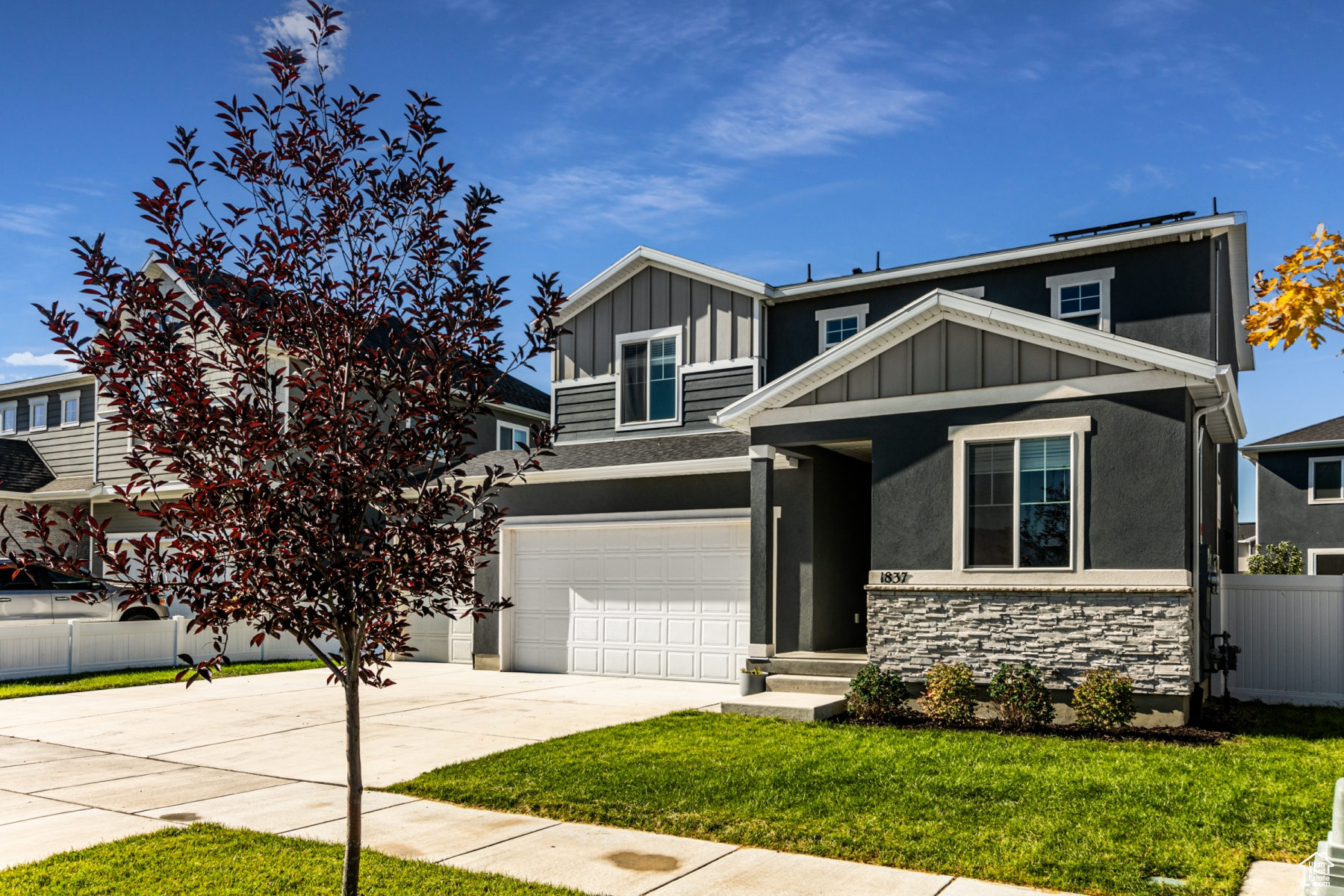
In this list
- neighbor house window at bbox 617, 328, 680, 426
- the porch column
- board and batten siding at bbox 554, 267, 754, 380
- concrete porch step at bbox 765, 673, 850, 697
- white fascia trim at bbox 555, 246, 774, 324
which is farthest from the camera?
neighbor house window at bbox 617, 328, 680, 426

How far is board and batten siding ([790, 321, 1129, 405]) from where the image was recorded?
11.5 meters

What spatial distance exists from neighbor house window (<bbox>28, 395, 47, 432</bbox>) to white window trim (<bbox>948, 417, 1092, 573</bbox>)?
23645mm

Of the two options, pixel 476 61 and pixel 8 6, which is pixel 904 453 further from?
pixel 8 6

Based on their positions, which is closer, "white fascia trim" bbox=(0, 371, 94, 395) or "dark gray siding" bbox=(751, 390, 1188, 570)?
"dark gray siding" bbox=(751, 390, 1188, 570)

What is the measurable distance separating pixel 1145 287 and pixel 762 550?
662cm

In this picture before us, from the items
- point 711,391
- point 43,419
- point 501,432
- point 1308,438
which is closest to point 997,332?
point 711,391

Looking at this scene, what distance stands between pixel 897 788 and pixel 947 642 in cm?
375

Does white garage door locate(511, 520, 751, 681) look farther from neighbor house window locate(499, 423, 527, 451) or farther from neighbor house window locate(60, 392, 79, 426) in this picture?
neighbor house window locate(60, 392, 79, 426)

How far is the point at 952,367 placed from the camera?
12102 mm

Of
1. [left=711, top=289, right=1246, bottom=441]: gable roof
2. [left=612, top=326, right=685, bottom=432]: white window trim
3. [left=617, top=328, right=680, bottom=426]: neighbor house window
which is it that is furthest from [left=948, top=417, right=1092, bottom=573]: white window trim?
[left=617, top=328, right=680, bottom=426]: neighbor house window

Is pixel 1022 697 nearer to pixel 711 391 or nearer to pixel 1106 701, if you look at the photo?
pixel 1106 701

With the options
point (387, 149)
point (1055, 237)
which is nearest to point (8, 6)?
point (387, 149)

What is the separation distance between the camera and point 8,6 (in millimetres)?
9773

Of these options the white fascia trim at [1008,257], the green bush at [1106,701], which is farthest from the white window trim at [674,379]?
the green bush at [1106,701]
